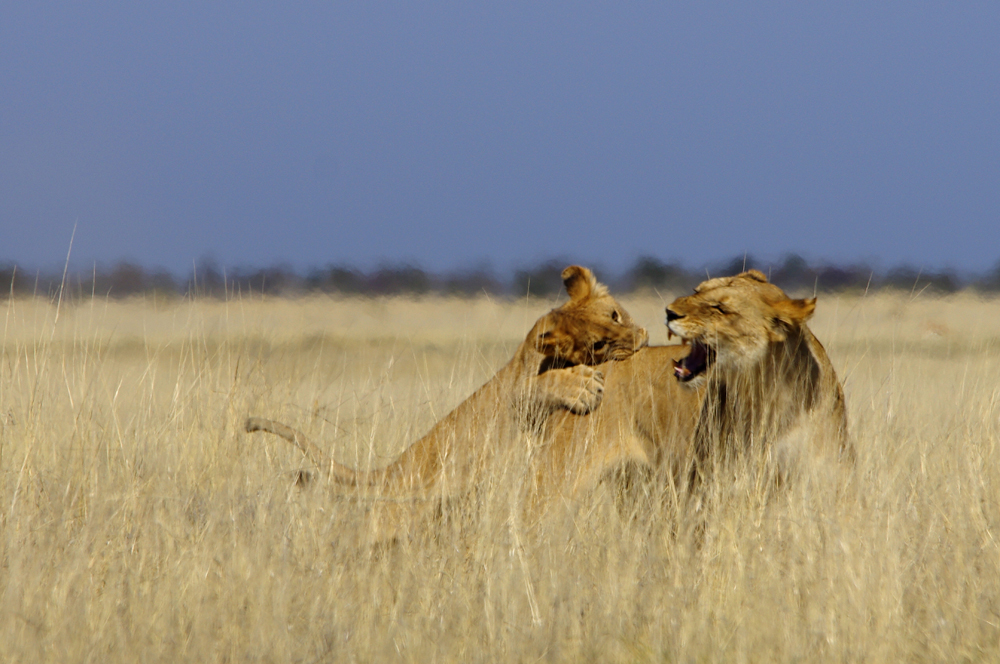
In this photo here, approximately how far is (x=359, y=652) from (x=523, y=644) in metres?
0.48

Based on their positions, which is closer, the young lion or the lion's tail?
the young lion

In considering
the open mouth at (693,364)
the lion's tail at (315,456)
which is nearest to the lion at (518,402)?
the lion's tail at (315,456)

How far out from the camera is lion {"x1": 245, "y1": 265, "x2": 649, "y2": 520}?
396 centimetres

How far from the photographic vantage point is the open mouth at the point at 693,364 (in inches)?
153

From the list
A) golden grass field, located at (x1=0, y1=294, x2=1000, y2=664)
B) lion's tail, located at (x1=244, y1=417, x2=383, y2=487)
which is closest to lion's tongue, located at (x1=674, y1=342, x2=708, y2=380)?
golden grass field, located at (x1=0, y1=294, x2=1000, y2=664)

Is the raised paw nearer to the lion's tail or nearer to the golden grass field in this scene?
the golden grass field

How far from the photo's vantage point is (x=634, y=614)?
3061 millimetres

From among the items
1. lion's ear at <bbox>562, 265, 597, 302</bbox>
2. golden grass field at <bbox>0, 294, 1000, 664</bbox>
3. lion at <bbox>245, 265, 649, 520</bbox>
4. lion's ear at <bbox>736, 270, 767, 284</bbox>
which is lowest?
golden grass field at <bbox>0, 294, 1000, 664</bbox>

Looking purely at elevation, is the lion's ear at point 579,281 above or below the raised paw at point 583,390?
above

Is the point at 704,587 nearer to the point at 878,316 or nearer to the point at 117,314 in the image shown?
the point at 117,314

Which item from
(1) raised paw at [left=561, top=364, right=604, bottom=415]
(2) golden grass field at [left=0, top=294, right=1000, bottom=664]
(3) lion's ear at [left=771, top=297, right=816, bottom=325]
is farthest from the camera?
(1) raised paw at [left=561, top=364, right=604, bottom=415]

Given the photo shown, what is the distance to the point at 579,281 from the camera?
441 centimetres

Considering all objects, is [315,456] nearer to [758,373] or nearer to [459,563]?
[459,563]

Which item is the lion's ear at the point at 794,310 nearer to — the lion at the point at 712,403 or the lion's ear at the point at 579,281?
the lion at the point at 712,403
